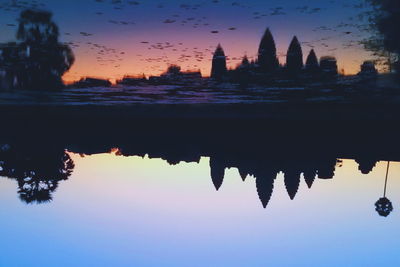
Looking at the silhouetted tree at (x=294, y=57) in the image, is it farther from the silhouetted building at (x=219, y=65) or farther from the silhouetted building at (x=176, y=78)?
the silhouetted building at (x=176, y=78)

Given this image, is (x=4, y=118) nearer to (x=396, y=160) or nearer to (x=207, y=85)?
(x=207, y=85)

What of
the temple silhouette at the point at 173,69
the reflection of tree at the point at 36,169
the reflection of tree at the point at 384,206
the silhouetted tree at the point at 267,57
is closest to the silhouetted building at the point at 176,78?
the temple silhouette at the point at 173,69

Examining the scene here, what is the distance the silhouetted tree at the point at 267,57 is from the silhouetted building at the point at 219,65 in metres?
1.12

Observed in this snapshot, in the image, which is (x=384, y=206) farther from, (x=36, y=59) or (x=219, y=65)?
(x=36, y=59)

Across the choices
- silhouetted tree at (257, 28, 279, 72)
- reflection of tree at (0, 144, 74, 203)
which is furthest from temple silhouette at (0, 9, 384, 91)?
reflection of tree at (0, 144, 74, 203)

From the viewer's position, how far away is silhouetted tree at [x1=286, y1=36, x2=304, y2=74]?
1035 centimetres

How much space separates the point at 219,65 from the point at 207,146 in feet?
28.3

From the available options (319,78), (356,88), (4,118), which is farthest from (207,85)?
(4,118)

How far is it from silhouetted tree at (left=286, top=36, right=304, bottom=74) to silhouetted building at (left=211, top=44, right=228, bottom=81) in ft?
6.19

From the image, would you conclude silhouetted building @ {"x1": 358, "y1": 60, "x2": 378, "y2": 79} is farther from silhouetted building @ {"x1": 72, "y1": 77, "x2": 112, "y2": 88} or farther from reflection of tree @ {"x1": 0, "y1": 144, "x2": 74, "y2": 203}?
reflection of tree @ {"x1": 0, "y1": 144, "x2": 74, "y2": 203}

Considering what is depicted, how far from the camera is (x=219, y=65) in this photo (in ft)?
35.2

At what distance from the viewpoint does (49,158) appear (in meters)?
14.8

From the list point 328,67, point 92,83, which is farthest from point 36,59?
point 328,67

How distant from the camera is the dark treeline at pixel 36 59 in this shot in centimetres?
948
